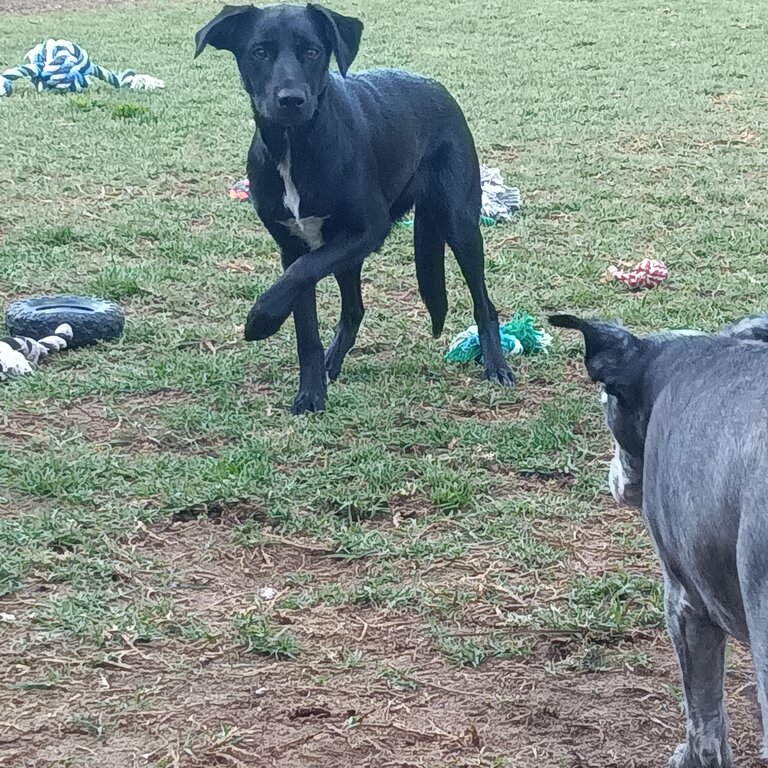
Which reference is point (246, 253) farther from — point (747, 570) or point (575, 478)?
point (747, 570)

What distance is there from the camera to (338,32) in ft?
17.0

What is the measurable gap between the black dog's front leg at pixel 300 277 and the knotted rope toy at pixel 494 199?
2.75 m

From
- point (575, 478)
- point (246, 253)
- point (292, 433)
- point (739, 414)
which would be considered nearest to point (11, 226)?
point (246, 253)

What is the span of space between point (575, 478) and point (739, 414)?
2.42 m

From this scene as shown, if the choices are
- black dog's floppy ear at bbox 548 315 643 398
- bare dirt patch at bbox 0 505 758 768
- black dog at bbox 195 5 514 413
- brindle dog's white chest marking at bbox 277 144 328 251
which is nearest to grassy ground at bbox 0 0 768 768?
bare dirt patch at bbox 0 505 758 768

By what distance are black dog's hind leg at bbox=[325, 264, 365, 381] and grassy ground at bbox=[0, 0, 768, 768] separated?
11cm

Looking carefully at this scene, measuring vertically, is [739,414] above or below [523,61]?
above

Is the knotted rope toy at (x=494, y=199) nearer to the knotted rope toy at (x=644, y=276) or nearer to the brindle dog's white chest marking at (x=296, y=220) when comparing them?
the knotted rope toy at (x=644, y=276)

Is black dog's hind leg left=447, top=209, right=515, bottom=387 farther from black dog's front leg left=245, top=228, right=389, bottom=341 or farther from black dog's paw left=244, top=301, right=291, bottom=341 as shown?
black dog's paw left=244, top=301, right=291, bottom=341

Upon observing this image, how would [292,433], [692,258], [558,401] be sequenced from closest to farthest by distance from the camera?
[292,433] < [558,401] < [692,258]

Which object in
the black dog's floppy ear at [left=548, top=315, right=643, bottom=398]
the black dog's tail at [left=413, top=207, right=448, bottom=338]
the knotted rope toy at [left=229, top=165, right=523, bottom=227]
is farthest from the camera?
the knotted rope toy at [left=229, top=165, right=523, bottom=227]

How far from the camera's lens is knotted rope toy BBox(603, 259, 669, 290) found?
663 centimetres

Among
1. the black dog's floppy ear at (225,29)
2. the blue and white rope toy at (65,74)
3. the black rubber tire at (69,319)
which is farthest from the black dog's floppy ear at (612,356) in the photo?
the blue and white rope toy at (65,74)

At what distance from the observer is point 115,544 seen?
13.4 feet
